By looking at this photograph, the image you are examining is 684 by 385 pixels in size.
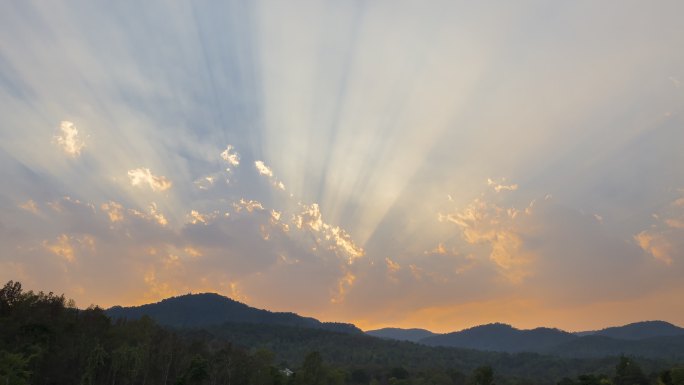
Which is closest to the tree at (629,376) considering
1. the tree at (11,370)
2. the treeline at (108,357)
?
the treeline at (108,357)

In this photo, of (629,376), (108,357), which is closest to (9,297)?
(108,357)

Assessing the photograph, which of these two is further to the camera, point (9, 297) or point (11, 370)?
point (9, 297)

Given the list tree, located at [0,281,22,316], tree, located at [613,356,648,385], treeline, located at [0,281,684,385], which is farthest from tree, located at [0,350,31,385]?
tree, located at [613,356,648,385]

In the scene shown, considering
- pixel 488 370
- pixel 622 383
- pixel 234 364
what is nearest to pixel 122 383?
pixel 234 364

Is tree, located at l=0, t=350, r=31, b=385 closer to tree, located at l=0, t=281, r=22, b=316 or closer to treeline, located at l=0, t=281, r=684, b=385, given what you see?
treeline, located at l=0, t=281, r=684, b=385

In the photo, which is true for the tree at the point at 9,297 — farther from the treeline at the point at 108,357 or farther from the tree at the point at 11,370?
the tree at the point at 11,370

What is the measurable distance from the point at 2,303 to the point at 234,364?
76787 millimetres

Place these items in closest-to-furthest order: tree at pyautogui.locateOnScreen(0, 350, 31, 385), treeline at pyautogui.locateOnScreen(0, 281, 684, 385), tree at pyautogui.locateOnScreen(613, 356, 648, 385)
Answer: tree at pyautogui.locateOnScreen(0, 350, 31, 385), treeline at pyautogui.locateOnScreen(0, 281, 684, 385), tree at pyautogui.locateOnScreen(613, 356, 648, 385)

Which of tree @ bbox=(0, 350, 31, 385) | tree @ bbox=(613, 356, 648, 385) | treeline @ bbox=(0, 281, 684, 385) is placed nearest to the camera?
tree @ bbox=(0, 350, 31, 385)

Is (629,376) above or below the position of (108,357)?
below

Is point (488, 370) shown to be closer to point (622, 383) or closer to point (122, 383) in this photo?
point (622, 383)

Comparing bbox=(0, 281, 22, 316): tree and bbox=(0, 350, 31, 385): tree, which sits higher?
bbox=(0, 281, 22, 316): tree

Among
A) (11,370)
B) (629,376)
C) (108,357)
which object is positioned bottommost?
(11,370)

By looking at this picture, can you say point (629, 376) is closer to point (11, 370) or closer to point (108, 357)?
point (108, 357)
